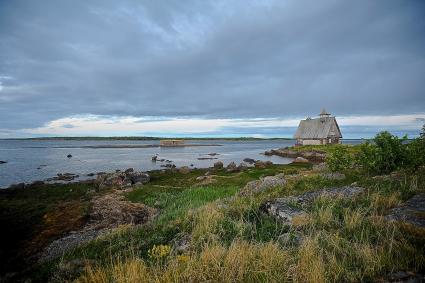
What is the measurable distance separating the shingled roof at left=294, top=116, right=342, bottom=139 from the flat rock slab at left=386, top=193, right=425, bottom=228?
68.9 meters

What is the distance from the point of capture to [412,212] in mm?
6949

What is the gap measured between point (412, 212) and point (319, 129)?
240ft

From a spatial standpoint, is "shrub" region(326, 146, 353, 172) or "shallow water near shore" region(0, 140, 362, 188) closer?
"shrub" region(326, 146, 353, 172)

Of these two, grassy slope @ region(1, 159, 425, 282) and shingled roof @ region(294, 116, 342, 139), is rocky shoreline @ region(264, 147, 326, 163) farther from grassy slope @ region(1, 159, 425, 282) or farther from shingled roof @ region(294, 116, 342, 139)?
grassy slope @ region(1, 159, 425, 282)

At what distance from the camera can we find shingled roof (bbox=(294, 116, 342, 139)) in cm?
7262

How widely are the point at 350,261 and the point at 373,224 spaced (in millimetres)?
2037

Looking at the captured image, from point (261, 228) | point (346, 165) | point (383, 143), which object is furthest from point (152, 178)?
point (261, 228)

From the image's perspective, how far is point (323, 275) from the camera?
15.0 ft

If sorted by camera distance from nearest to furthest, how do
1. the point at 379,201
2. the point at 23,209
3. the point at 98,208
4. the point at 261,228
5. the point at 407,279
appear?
1. the point at 407,279
2. the point at 261,228
3. the point at 379,201
4. the point at 98,208
5. the point at 23,209

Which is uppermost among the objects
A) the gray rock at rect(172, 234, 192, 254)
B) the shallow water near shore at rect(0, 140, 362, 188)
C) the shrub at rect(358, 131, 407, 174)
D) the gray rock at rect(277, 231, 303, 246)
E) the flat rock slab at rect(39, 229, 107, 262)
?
the shrub at rect(358, 131, 407, 174)

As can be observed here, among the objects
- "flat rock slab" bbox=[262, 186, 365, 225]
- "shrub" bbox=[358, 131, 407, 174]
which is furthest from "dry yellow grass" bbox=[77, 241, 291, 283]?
"shrub" bbox=[358, 131, 407, 174]

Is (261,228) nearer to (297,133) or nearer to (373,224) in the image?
(373,224)

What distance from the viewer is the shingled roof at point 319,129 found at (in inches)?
2859

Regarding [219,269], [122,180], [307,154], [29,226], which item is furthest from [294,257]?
[307,154]
